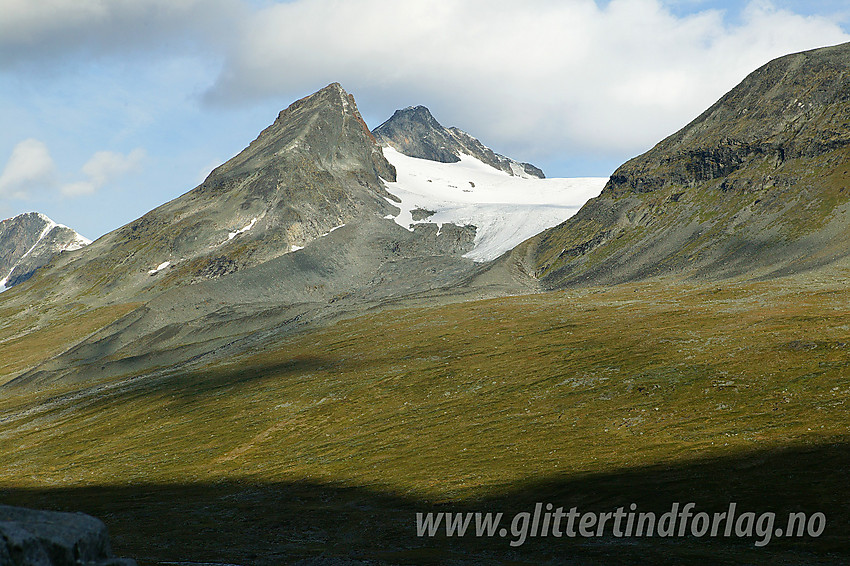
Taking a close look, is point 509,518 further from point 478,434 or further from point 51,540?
point 51,540

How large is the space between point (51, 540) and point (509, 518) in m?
32.0

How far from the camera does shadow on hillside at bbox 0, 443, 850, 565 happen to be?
3259 centimetres

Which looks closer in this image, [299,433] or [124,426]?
[299,433]

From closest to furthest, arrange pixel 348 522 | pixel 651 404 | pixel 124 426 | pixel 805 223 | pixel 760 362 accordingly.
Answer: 1. pixel 348 522
2. pixel 651 404
3. pixel 760 362
4. pixel 124 426
5. pixel 805 223

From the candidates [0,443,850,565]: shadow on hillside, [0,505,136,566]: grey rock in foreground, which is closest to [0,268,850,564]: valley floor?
[0,443,850,565]: shadow on hillside

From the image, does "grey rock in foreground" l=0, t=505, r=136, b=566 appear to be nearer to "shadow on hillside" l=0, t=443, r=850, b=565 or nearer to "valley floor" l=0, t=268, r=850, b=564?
"shadow on hillside" l=0, t=443, r=850, b=565

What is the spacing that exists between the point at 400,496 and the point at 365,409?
148ft

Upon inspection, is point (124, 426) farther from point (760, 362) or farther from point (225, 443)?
point (760, 362)

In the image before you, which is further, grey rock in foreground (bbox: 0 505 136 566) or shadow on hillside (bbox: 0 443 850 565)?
shadow on hillside (bbox: 0 443 850 565)

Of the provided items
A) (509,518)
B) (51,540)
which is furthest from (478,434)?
(51,540)

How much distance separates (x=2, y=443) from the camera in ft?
391

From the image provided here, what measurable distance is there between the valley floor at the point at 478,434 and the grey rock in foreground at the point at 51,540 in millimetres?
15997

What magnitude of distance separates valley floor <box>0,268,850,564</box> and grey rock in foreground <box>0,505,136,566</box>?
52.5ft

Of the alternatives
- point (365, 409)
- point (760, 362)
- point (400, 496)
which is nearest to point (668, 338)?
point (760, 362)
